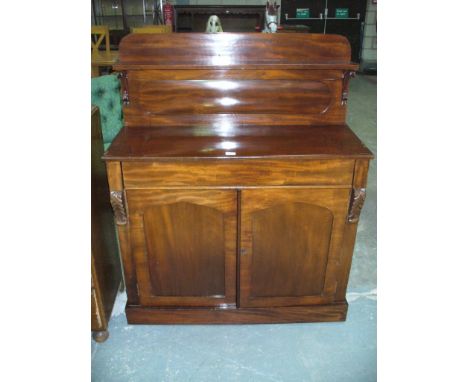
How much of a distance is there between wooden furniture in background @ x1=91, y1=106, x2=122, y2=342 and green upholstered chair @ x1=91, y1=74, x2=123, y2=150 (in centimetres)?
78

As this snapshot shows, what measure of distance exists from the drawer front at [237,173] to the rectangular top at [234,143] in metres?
0.03

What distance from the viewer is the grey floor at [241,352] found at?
1.47 m

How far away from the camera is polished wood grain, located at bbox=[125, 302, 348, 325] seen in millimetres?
1635

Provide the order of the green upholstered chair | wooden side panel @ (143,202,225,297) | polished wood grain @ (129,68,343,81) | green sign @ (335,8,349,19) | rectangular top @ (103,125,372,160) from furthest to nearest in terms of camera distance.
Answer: green sign @ (335,8,349,19), the green upholstered chair, polished wood grain @ (129,68,343,81), wooden side panel @ (143,202,225,297), rectangular top @ (103,125,372,160)

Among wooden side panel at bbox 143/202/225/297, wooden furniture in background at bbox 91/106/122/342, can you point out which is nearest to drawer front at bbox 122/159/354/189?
wooden side panel at bbox 143/202/225/297

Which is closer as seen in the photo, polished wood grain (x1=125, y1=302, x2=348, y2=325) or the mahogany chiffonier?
the mahogany chiffonier

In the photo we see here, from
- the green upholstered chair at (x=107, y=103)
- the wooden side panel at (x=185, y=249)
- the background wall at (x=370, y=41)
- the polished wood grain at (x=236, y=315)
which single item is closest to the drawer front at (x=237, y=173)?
the wooden side panel at (x=185, y=249)

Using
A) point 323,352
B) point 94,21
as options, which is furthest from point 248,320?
point 94,21

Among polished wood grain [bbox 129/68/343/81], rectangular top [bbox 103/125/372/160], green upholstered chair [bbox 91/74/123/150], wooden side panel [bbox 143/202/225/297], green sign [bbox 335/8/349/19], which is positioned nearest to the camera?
rectangular top [bbox 103/125/372/160]

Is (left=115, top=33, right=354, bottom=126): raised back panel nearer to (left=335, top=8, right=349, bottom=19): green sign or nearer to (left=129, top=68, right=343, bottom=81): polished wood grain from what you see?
(left=129, top=68, right=343, bottom=81): polished wood grain

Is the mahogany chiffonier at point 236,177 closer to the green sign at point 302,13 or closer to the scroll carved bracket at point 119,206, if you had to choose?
the scroll carved bracket at point 119,206

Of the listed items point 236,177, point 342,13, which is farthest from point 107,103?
point 342,13

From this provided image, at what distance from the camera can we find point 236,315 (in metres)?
1.65

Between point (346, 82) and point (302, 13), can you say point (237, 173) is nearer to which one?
point (346, 82)
